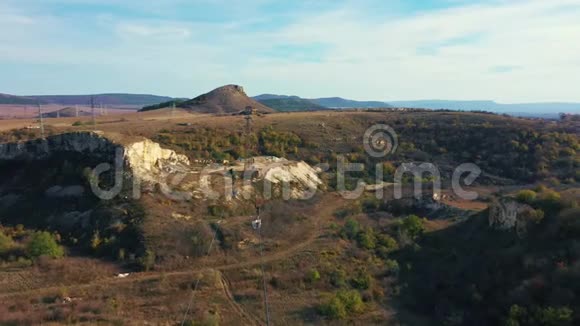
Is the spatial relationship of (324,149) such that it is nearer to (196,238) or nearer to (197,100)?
(196,238)

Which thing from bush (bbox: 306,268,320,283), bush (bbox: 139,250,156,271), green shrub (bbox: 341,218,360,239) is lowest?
bush (bbox: 306,268,320,283)

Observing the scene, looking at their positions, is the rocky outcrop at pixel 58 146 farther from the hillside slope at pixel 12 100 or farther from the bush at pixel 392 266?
the hillside slope at pixel 12 100

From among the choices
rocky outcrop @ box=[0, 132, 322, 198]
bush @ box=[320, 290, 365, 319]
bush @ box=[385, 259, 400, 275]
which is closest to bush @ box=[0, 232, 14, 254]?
rocky outcrop @ box=[0, 132, 322, 198]

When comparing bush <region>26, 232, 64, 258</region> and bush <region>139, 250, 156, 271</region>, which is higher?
bush <region>26, 232, 64, 258</region>

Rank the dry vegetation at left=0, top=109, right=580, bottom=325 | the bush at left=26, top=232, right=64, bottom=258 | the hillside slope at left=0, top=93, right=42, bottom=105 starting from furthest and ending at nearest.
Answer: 1. the hillside slope at left=0, top=93, right=42, bottom=105
2. the bush at left=26, top=232, right=64, bottom=258
3. the dry vegetation at left=0, top=109, right=580, bottom=325

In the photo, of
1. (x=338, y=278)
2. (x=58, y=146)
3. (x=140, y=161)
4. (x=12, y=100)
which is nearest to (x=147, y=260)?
(x=338, y=278)

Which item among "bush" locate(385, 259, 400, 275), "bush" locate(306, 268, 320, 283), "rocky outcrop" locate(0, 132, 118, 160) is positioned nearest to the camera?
"bush" locate(306, 268, 320, 283)

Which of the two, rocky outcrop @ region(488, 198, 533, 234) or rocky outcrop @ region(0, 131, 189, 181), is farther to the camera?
rocky outcrop @ region(0, 131, 189, 181)

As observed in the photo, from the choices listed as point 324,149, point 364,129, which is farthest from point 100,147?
point 364,129

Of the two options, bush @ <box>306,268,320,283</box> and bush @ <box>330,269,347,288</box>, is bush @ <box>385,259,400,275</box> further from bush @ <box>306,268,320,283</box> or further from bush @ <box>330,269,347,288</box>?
bush @ <box>306,268,320,283</box>
